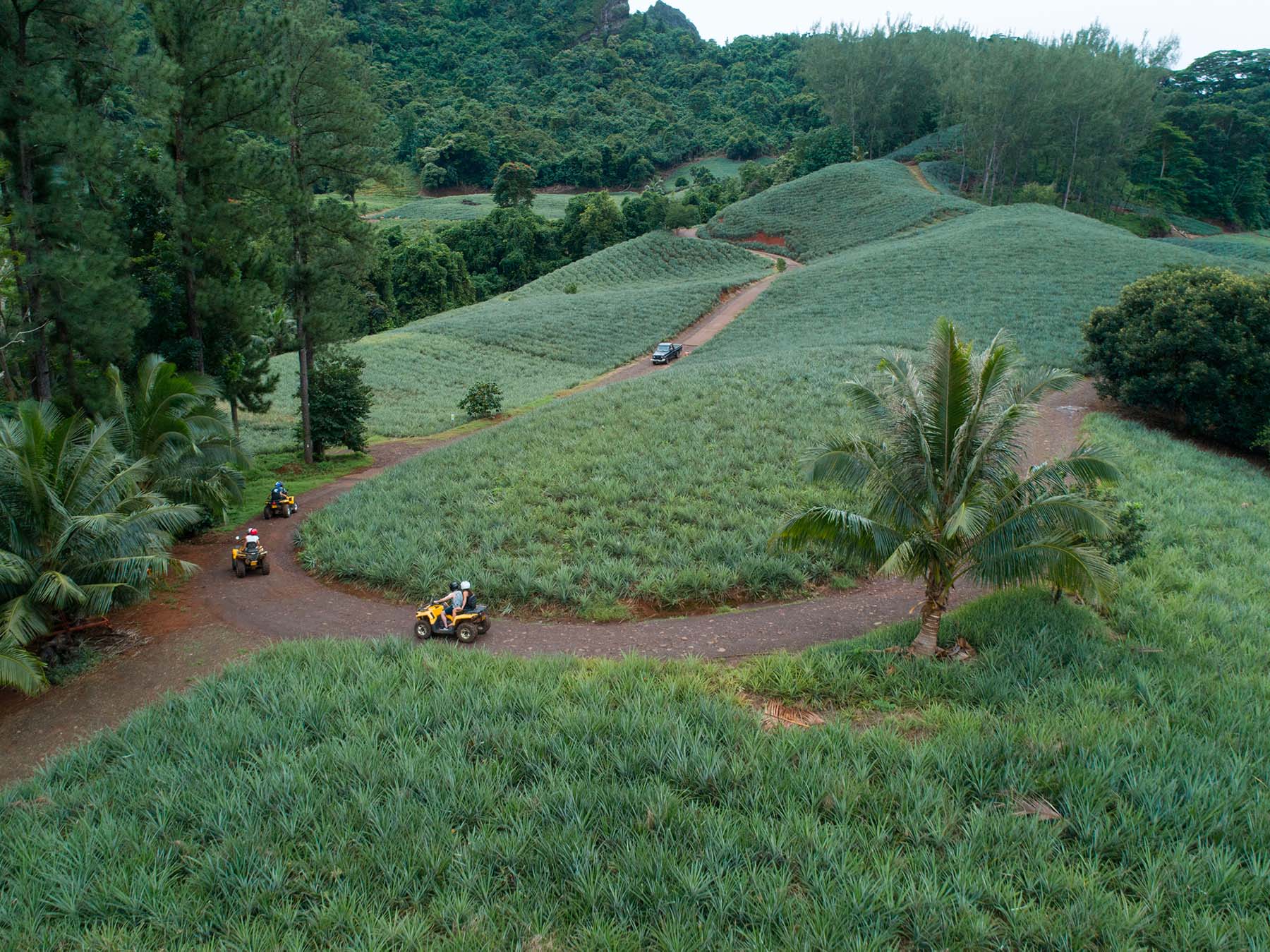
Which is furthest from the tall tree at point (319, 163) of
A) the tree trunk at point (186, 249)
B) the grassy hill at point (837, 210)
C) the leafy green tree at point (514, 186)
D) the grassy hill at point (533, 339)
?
the leafy green tree at point (514, 186)

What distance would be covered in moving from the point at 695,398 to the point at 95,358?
570 inches

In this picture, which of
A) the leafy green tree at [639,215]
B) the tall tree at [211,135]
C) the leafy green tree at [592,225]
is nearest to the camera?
the tall tree at [211,135]

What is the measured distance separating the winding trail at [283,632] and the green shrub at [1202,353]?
47.1ft

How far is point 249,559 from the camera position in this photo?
13602mm

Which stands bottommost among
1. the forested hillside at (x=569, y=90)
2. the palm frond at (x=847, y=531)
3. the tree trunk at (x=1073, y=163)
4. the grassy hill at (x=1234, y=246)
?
the palm frond at (x=847, y=531)

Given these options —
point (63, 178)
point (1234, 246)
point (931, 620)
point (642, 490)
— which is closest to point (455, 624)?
point (642, 490)

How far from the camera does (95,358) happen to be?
1469cm

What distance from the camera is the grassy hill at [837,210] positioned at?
64.2 m

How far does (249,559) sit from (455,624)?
17.6ft

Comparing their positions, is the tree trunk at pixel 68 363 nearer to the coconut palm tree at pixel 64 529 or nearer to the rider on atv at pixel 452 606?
the coconut palm tree at pixel 64 529

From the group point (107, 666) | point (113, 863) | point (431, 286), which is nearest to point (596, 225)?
point (431, 286)

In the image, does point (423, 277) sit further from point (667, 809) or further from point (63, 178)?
point (667, 809)

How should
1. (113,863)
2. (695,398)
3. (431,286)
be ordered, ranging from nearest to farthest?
(113,863), (695,398), (431,286)

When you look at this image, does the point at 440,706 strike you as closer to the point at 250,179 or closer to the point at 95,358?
the point at 95,358
